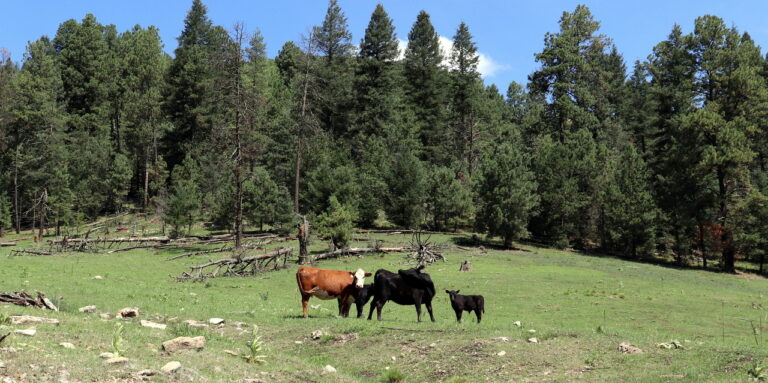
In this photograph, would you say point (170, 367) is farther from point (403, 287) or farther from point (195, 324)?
point (403, 287)

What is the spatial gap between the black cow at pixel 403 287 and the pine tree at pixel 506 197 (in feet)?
109

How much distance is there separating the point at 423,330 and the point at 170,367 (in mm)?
6984

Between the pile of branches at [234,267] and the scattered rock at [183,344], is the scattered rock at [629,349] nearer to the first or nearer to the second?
the scattered rock at [183,344]

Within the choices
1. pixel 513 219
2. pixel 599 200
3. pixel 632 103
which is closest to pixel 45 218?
pixel 513 219

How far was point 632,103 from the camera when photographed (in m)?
85.3

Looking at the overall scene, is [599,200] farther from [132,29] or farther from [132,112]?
[132,29]

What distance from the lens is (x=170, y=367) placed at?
852 cm

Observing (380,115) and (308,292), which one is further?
(380,115)

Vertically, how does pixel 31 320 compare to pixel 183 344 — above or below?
above

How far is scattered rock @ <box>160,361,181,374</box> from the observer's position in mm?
8422

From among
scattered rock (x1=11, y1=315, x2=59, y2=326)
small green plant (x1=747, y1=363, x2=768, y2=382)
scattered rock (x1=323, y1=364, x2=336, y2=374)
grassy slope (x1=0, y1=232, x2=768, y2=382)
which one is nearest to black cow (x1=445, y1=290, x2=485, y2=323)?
grassy slope (x1=0, y1=232, x2=768, y2=382)

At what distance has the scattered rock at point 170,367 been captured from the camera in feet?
27.6

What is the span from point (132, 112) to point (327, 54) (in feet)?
93.1

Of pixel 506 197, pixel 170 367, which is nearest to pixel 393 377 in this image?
pixel 170 367
